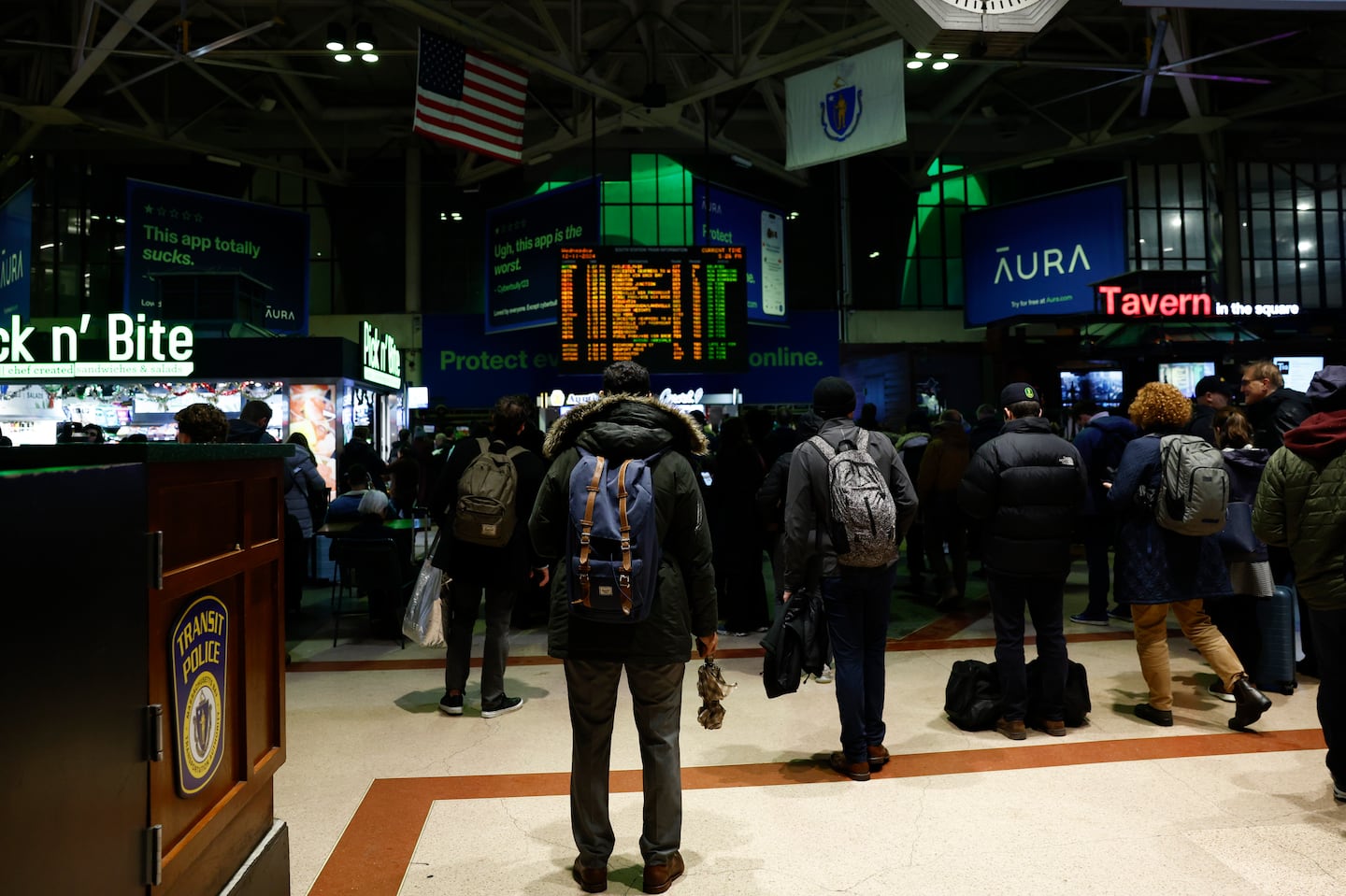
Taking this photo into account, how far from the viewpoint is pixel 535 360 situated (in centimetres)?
1823

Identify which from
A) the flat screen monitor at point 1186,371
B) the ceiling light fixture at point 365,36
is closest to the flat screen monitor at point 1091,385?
the flat screen monitor at point 1186,371

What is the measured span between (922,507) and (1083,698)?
3.62m

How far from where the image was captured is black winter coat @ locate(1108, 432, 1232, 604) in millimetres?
4559

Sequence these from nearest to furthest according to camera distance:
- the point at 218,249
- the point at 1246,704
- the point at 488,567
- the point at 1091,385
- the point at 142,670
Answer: the point at 142,670
the point at 1246,704
the point at 488,567
the point at 1091,385
the point at 218,249

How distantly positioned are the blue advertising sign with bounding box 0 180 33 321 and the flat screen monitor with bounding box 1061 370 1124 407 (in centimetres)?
1384

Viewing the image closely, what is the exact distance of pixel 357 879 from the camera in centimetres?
308

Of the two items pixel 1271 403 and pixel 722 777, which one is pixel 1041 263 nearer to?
pixel 1271 403

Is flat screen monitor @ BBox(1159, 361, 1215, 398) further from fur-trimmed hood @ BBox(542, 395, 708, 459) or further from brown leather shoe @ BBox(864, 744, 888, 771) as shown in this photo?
fur-trimmed hood @ BBox(542, 395, 708, 459)

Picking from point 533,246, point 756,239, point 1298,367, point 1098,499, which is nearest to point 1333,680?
point 1098,499

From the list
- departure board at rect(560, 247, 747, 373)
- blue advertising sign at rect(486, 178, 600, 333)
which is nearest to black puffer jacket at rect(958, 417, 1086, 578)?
departure board at rect(560, 247, 747, 373)

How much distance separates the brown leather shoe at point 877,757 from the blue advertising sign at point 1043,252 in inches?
405

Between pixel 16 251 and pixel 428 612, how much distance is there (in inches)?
449

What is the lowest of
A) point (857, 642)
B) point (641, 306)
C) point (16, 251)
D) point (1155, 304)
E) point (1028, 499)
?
point (857, 642)

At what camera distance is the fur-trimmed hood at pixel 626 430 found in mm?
3041
